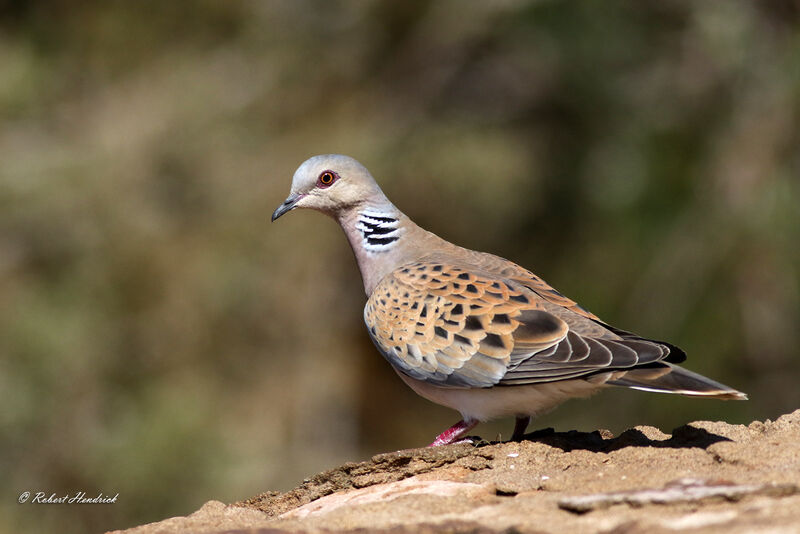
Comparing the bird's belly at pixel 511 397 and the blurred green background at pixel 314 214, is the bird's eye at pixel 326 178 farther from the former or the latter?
the blurred green background at pixel 314 214

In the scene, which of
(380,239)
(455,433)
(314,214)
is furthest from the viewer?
(314,214)

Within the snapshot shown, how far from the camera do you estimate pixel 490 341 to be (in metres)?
5.11

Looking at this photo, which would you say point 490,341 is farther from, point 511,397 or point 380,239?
point 380,239

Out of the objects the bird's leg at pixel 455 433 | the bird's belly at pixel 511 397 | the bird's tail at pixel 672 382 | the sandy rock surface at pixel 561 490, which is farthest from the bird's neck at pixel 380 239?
the bird's tail at pixel 672 382

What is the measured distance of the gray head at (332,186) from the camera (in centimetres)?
620

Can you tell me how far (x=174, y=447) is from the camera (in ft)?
38.1

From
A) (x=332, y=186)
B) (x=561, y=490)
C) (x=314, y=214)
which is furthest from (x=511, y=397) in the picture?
(x=314, y=214)

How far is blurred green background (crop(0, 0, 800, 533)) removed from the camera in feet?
36.8

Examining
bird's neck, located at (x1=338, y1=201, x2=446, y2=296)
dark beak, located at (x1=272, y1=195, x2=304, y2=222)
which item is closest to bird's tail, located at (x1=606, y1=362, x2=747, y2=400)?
bird's neck, located at (x1=338, y1=201, x2=446, y2=296)

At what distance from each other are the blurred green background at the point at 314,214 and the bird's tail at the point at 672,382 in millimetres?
6343

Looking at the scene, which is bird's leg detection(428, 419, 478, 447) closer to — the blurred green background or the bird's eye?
the bird's eye

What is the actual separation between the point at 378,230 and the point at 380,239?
0.24 feet

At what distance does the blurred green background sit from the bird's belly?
5858 millimetres

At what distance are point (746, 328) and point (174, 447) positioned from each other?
6.16 m
